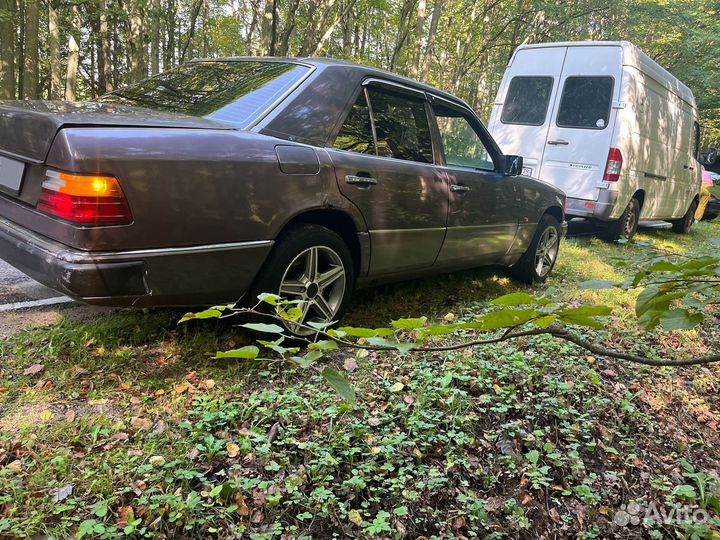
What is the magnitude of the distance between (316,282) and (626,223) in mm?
6980

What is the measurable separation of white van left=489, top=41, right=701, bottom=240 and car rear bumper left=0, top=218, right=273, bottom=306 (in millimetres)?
6120

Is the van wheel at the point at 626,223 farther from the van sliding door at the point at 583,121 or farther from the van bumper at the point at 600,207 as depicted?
the van sliding door at the point at 583,121

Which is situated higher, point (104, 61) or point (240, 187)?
point (104, 61)

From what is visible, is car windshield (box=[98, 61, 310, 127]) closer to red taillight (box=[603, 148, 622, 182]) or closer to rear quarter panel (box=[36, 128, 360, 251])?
Answer: rear quarter panel (box=[36, 128, 360, 251])

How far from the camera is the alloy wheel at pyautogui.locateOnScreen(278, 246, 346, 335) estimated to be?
→ 9.53 feet

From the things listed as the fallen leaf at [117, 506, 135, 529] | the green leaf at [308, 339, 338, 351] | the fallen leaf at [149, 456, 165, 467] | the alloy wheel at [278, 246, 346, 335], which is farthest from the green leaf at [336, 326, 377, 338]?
the alloy wheel at [278, 246, 346, 335]

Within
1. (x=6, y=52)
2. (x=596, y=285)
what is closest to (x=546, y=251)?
(x=596, y=285)

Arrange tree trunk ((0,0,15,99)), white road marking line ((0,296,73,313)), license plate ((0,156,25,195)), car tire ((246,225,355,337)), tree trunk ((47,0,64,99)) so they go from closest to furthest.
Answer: license plate ((0,156,25,195))
car tire ((246,225,355,337))
white road marking line ((0,296,73,313))
tree trunk ((0,0,15,99))
tree trunk ((47,0,64,99))

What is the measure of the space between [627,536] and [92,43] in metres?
25.1

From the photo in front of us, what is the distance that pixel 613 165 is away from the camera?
7.05 m

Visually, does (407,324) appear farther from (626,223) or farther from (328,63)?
(626,223)

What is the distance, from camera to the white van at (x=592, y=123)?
7051mm

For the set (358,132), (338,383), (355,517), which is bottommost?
(355,517)

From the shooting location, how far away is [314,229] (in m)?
2.89
